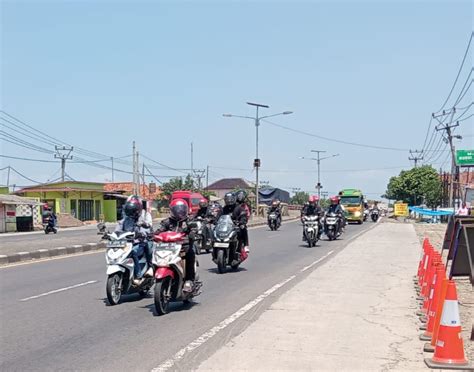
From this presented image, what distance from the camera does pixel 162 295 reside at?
8.94m

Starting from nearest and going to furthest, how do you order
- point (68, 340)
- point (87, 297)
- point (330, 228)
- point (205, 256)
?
point (68, 340)
point (87, 297)
point (205, 256)
point (330, 228)

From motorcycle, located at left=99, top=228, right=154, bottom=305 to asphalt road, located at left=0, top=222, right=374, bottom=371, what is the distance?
24 cm

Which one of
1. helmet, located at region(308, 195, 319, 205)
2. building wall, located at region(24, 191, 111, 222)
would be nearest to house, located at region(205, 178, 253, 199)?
building wall, located at region(24, 191, 111, 222)

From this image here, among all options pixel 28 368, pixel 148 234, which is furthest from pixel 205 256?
pixel 28 368

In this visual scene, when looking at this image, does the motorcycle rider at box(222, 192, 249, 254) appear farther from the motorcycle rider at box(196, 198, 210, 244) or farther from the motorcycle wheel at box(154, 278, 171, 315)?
the motorcycle wheel at box(154, 278, 171, 315)

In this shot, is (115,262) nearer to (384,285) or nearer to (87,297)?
(87,297)

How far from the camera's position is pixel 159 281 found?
880 centimetres

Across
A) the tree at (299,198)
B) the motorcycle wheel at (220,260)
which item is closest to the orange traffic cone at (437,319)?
the motorcycle wheel at (220,260)

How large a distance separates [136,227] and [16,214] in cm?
3668

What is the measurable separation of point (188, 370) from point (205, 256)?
12.4 metres

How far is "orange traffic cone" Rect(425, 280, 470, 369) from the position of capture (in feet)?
20.3

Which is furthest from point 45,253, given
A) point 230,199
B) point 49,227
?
point 49,227

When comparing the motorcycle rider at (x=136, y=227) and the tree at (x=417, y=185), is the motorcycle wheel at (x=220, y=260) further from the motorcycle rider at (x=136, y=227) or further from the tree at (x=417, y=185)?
the tree at (x=417, y=185)

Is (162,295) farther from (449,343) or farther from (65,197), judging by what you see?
(65,197)
